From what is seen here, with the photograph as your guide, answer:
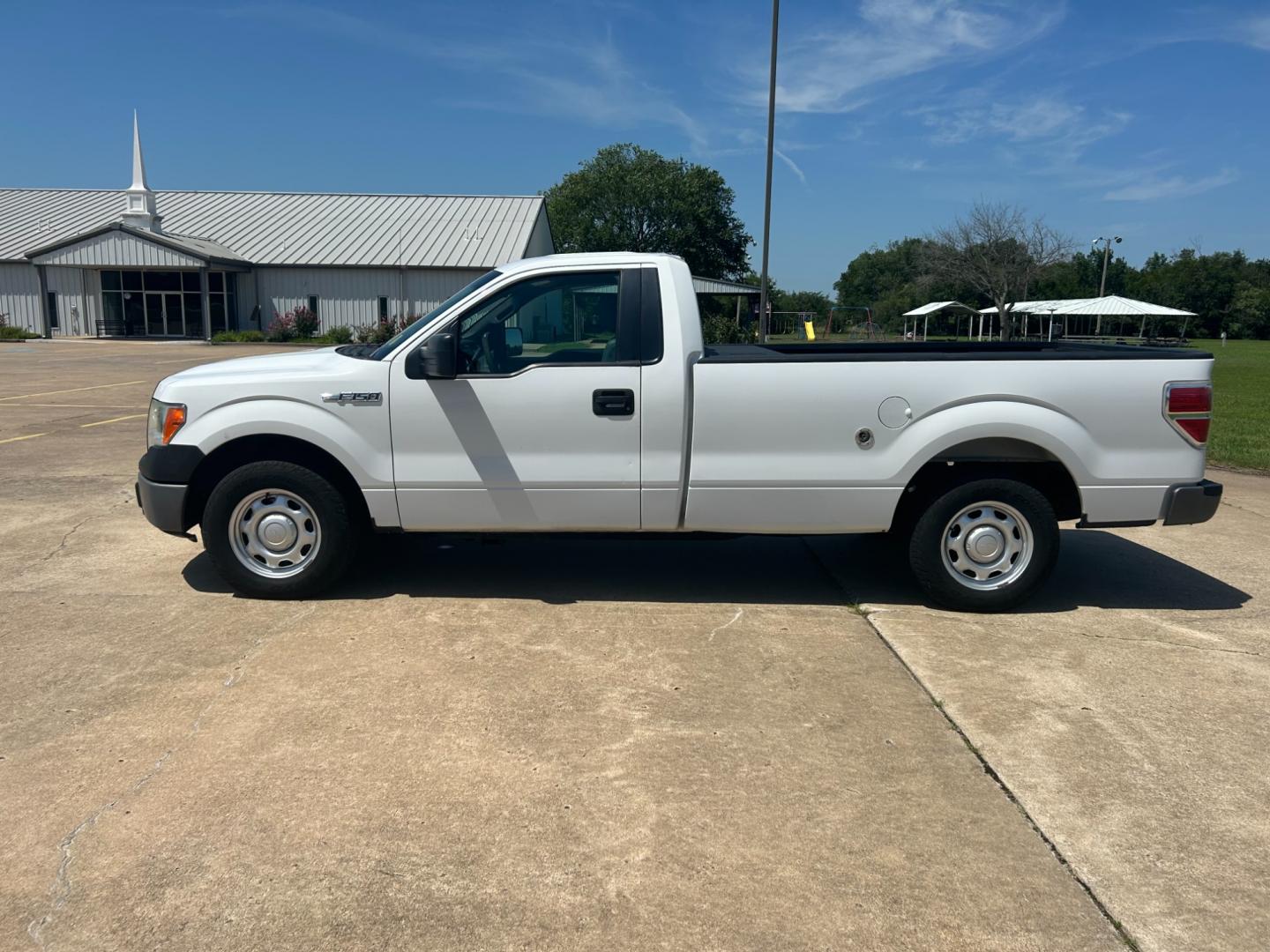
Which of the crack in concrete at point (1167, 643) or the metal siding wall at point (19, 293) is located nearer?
the crack in concrete at point (1167, 643)

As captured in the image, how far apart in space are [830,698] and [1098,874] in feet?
4.85

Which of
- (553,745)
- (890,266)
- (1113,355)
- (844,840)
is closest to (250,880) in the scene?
(553,745)

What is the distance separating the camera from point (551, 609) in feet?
18.7

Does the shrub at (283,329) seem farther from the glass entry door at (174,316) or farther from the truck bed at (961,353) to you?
the truck bed at (961,353)

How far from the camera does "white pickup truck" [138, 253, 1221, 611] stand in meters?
5.42

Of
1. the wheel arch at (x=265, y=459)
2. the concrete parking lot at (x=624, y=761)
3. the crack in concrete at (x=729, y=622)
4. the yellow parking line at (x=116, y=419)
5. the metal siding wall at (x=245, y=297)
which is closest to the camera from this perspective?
the concrete parking lot at (x=624, y=761)

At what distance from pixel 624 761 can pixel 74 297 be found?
1986 inches

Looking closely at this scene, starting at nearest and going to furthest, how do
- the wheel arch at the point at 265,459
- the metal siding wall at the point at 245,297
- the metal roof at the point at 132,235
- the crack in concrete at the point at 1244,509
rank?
the wheel arch at the point at 265,459 < the crack in concrete at the point at 1244,509 < the metal roof at the point at 132,235 < the metal siding wall at the point at 245,297

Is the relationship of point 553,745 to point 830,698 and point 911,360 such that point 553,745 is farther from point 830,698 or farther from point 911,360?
point 911,360

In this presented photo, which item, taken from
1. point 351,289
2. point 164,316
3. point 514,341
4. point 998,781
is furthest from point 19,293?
point 998,781

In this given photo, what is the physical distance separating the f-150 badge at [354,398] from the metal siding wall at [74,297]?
4707 cm

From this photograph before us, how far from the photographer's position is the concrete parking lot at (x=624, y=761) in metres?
2.94

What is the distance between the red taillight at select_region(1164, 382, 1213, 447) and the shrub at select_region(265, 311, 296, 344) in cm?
4436

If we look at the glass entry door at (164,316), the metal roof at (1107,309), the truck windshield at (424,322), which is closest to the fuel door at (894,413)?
the truck windshield at (424,322)
